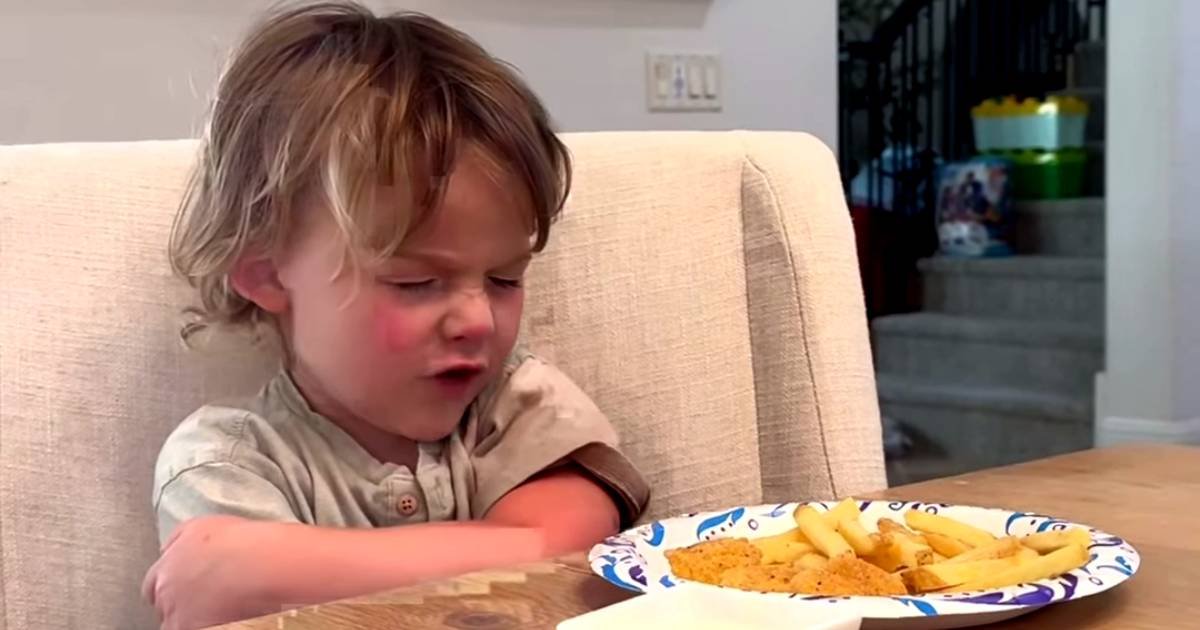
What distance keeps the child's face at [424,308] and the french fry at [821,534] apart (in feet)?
0.92

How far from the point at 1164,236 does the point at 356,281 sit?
113 inches

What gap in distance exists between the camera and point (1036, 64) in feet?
18.6

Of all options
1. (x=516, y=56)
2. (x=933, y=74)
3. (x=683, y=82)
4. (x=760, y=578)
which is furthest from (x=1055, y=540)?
(x=933, y=74)

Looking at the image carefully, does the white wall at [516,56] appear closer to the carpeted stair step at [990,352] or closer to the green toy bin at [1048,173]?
the carpeted stair step at [990,352]

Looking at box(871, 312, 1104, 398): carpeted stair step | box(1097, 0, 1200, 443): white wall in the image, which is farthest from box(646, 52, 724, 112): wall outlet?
box(871, 312, 1104, 398): carpeted stair step

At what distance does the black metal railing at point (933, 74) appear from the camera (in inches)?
216

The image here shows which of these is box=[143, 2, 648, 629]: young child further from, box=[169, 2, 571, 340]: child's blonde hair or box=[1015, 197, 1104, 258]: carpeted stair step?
box=[1015, 197, 1104, 258]: carpeted stair step

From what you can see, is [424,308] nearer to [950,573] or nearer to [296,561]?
[296,561]

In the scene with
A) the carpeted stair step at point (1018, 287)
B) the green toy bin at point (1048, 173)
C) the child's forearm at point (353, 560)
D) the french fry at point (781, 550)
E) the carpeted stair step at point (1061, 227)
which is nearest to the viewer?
the french fry at point (781, 550)

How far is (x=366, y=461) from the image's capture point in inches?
40.7

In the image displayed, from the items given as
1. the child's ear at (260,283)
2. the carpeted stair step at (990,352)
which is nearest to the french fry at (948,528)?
the child's ear at (260,283)

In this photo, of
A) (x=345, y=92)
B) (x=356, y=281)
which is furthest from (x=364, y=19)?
(x=356, y=281)

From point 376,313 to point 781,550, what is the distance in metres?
0.34

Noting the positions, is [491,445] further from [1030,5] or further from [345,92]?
[1030,5]
